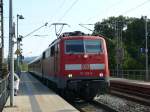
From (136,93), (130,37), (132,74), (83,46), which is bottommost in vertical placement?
(136,93)

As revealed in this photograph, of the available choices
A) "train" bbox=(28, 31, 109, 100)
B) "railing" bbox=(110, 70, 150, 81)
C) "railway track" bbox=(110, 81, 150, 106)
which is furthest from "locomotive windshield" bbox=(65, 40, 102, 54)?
"railing" bbox=(110, 70, 150, 81)

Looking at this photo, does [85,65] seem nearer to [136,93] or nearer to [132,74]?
[136,93]

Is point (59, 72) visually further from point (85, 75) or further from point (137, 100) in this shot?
point (137, 100)

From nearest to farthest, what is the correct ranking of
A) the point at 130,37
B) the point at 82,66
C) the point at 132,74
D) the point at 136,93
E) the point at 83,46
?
the point at 82,66
the point at 83,46
the point at 136,93
the point at 132,74
the point at 130,37

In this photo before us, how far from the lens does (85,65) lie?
23.1 metres

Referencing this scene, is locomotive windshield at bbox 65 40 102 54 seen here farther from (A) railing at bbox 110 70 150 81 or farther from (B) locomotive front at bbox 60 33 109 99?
(A) railing at bbox 110 70 150 81

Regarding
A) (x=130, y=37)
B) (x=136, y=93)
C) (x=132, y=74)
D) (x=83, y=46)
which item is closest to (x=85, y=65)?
(x=83, y=46)

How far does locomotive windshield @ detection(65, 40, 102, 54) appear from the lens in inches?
928

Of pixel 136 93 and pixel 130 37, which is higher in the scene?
pixel 130 37

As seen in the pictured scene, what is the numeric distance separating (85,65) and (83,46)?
3.39 ft

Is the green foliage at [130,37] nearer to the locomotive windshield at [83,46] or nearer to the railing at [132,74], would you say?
the railing at [132,74]

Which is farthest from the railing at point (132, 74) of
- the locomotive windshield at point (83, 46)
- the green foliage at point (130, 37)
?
the locomotive windshield at point (83, 46)

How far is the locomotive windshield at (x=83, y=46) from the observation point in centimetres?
2356

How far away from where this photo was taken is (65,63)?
23219mm
